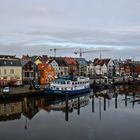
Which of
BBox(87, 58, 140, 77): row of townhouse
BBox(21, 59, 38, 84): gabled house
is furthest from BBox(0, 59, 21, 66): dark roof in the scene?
BBox(87, 58, 140, 77): row of townhouse

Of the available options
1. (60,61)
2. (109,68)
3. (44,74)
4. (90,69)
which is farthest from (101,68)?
(44,74)

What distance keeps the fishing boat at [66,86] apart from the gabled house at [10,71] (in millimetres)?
12687

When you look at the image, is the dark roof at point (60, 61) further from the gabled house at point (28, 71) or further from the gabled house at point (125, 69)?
the gabled house at point (125, 69)

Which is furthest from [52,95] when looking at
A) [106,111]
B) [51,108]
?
[106,111]

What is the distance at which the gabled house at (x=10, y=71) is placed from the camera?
3356 inches

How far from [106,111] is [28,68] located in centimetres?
4400

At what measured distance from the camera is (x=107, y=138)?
3519 centimetres

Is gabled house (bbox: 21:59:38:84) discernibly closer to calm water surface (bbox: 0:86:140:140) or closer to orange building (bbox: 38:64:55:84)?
orange building (bbox: 38:64:55:84)

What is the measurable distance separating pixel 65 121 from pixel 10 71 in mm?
43958

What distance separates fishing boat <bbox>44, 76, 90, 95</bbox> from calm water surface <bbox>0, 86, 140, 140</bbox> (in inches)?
362

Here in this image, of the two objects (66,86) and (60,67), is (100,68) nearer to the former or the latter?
(60,67)

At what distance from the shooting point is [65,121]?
4575 centimetres

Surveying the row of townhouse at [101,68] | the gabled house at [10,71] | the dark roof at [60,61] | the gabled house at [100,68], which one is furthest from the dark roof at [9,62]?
the gabled house at [100,68]

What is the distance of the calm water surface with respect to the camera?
36781 millimetres
